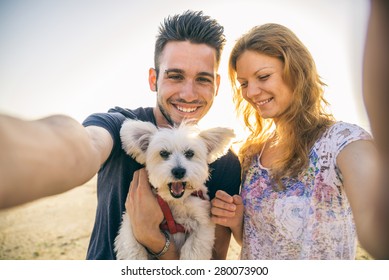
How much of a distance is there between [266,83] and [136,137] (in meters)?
A: 1.01

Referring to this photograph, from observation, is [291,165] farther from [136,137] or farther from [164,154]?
[136,137]

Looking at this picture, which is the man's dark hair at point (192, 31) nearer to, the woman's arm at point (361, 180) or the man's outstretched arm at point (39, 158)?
the woman's arm at point (361, 180)

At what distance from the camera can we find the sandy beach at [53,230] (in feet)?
17.9

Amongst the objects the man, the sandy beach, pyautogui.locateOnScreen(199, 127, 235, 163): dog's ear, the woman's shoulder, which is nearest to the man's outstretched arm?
the man

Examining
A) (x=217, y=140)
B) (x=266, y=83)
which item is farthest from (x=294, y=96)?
(x=217, y=140)

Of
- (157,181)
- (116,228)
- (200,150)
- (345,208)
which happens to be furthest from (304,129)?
(116,228)

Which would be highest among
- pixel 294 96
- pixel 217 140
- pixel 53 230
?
pixel 294 96

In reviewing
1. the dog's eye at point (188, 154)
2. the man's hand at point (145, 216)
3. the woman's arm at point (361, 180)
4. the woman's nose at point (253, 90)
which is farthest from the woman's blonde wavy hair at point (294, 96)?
the man's hand at point (145, 216)

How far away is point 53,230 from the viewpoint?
681cm

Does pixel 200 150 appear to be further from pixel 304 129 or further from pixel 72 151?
pixel 72 151

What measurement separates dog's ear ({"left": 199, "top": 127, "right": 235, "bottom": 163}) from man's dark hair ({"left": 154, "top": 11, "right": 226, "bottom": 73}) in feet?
2.07

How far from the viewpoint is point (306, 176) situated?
222 centimetres

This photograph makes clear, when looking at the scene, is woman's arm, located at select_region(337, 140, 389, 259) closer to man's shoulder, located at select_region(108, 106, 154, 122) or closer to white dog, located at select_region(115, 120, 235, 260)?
white dog, located at select_region(115, 120, 235, 260)

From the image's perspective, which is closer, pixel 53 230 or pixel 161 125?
pixel 161 125
